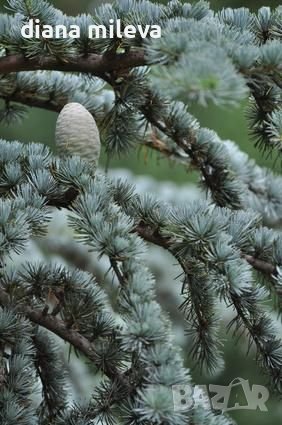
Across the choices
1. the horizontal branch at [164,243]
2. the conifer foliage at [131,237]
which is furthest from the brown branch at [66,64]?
the horizontal branch at [164,243]

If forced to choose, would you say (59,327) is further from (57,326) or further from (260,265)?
(260,265)

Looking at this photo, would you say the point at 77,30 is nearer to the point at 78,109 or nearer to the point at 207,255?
the point at 78,109

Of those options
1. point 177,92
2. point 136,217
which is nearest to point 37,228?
point 136,217

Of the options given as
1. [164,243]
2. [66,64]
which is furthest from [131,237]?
[66,64]

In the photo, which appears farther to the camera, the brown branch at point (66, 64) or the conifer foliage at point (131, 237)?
the brown branch at point (66, 64)

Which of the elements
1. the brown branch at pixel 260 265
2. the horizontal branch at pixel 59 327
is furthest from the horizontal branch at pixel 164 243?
the horizontal branch at pixel 59 327

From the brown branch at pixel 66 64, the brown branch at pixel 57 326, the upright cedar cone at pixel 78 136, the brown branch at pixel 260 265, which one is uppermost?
the brown branch at pixel 66 64

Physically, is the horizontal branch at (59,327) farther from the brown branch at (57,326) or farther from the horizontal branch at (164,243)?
the horizontal branch at (164,243)

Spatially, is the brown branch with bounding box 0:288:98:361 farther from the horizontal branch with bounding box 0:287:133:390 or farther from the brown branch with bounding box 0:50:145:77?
the brown branch with bounding box 0:50:145:77

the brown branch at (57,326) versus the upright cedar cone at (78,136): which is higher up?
the upright cedar cone at (78,136)
